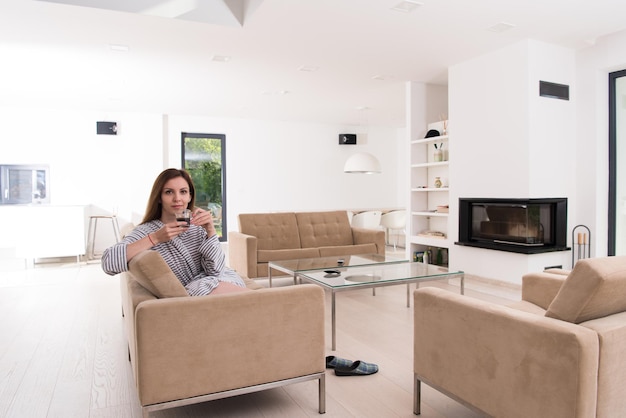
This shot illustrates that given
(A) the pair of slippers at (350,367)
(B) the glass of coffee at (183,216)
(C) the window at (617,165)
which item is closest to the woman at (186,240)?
(B) the glass of coffee at (183,216)

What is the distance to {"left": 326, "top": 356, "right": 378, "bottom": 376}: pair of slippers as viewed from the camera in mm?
2646

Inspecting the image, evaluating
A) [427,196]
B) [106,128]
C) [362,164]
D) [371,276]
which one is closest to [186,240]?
[371,276]

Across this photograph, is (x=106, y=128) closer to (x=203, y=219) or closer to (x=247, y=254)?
(x=247, y=254)

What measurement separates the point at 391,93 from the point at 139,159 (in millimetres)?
4728

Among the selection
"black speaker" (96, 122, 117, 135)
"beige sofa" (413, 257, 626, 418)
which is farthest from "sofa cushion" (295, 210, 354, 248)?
"black speaker" (96, 122, 117, 135)

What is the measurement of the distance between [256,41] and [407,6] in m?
1.59

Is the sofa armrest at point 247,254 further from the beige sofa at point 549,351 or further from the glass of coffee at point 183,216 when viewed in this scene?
the beige sofa at point 549,351

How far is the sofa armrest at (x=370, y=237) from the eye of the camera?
568 centimetres

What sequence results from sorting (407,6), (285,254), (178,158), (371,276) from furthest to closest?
(178,158) < (285,254) < (407,6) < (371,276)

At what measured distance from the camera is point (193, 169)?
938cm

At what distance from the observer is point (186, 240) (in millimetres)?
2598

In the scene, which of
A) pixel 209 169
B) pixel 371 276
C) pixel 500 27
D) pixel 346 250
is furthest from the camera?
pixel 209 169

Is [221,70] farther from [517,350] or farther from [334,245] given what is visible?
[517,350]

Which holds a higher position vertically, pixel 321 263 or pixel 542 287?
pixel 542 287
